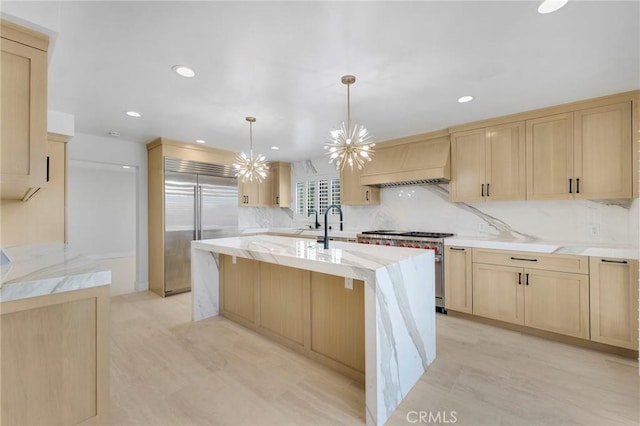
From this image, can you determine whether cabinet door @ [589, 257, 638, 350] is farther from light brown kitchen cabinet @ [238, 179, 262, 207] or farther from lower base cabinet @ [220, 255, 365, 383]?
light brown kitchen cabinet @ [238, 179, 262, 207]

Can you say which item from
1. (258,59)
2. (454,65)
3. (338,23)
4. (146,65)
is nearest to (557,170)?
(454,65)

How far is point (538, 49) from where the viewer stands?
6.48 ft

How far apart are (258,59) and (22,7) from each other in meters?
1.29

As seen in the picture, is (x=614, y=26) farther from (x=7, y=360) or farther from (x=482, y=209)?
(x=7, y=360)

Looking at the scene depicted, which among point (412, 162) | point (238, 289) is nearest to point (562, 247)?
point (412, 162)

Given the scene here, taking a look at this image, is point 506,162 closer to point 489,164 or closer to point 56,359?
point 489,164

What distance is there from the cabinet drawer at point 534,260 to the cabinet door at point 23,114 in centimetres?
392

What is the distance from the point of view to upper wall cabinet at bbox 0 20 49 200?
1568 mm

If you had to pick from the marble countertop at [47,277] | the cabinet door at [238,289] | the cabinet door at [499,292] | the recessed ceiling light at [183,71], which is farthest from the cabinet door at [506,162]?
the marble countertop at [47,277]

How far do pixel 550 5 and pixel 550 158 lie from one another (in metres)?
2.06

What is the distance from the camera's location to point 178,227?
14.4 ft

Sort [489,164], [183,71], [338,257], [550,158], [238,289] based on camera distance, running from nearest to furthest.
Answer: [338,257]
[183,71]
[550,158]
[238,289]
[489,164]

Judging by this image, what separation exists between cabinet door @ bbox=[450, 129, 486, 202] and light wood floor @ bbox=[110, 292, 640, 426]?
5.56ft

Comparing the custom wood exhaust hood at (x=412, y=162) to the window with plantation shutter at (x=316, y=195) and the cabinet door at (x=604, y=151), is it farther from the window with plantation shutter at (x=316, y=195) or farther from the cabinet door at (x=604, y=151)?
the cabinet door at (x=604, y=151)
